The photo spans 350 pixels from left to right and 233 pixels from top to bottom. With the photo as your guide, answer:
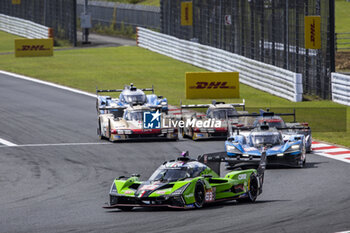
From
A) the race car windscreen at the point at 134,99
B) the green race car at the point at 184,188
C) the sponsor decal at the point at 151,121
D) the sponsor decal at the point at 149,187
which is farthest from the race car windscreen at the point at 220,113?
the sponsor decal at the point at 149,187

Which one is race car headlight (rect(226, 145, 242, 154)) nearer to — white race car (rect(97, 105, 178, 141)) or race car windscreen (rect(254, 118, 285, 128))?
race car windscreen (rect(254, 118, 285, 128))

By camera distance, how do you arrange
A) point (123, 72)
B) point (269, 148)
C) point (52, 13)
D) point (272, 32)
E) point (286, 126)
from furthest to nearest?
point (52, 13), point (123, 72), point (272, 32), point (286, 126), point (269, 148)

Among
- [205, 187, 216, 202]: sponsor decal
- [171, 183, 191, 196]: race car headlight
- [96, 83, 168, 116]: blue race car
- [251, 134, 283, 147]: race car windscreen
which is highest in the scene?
[96, 83, 168, 116]: blue race car

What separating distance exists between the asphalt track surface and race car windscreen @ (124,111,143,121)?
4.81 feet

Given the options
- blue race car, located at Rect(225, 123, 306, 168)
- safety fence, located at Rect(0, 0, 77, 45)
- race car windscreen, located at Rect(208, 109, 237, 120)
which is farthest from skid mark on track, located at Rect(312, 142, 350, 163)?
safety fence, located at Rect(0, 0, 77, 45)

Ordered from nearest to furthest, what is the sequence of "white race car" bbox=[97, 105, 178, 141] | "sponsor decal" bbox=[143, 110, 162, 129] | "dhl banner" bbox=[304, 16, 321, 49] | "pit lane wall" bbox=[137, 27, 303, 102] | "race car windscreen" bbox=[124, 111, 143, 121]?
"white race car" bbox=[97, 105, 178, 141], "sponsor decal" bbox=[143, 110, 162, 129], "race car windscreen" bbox=[124, 111, 143, 121], "dhl banner" bbox=[304, 16, 321, 49], "pit lane wall" bbox=[137, 27, 303, 102]

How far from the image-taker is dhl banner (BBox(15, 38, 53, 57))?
66.7m

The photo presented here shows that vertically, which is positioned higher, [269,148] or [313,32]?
[313,32]

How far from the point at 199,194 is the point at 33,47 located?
1950 inches

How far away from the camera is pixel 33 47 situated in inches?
2643

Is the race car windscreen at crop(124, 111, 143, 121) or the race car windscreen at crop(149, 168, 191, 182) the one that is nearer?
the race car windscreen at crop(149, 168, 191, 182)

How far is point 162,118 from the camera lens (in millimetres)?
32625

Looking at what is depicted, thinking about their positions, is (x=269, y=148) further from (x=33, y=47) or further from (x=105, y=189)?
(x=33, y=47)

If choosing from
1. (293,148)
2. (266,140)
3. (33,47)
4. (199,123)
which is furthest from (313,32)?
(33,47)
